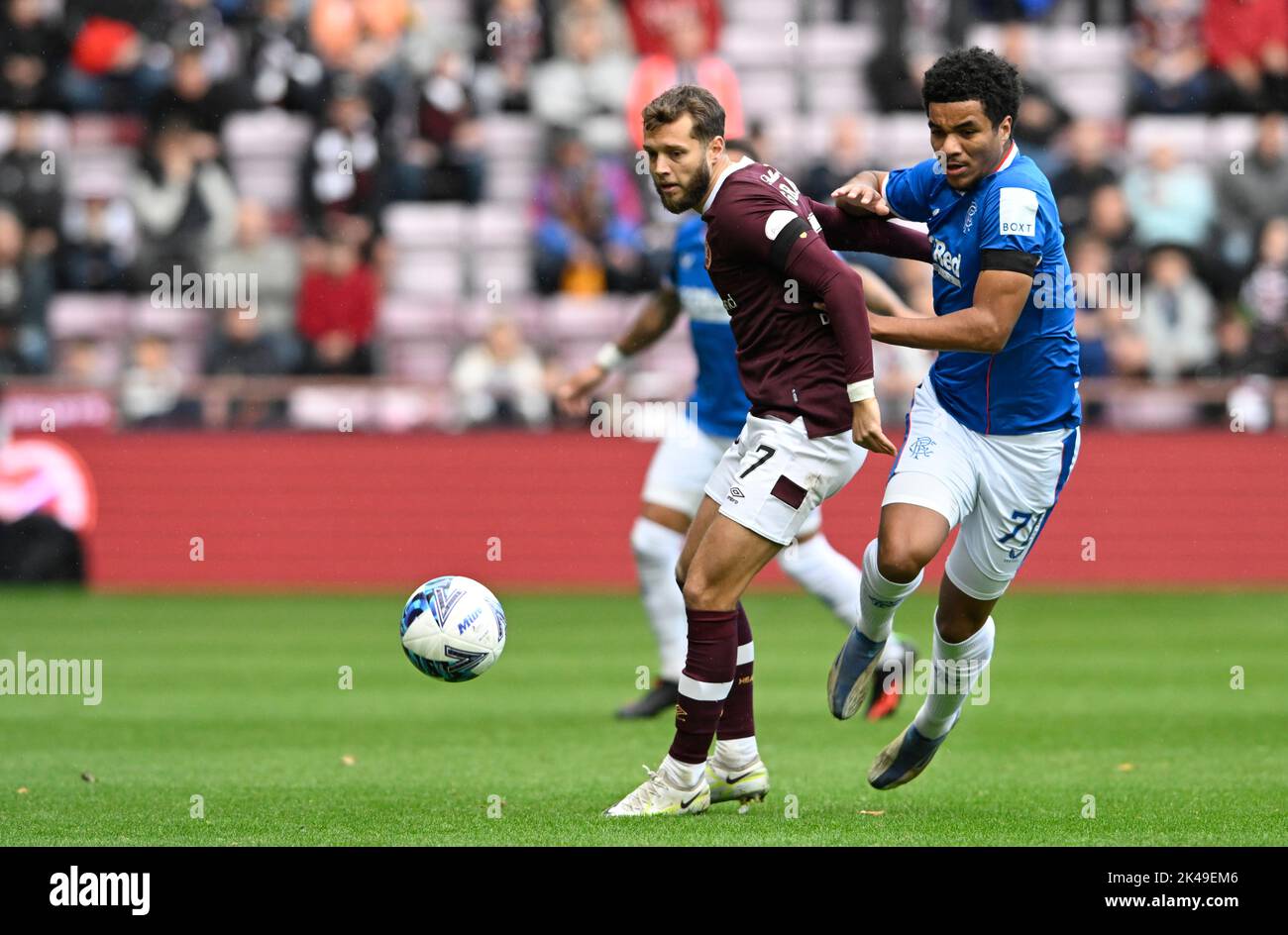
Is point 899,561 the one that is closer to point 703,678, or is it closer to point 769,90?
point 703,678

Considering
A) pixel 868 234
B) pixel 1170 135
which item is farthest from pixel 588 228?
pixel 868 234

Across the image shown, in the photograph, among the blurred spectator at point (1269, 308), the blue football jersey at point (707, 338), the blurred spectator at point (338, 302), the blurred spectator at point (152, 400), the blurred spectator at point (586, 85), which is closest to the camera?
the blue football jersey at point (707, 338)

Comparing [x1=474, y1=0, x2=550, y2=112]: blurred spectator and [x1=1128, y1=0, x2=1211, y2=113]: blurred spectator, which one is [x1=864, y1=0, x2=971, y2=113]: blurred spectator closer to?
[x1=1128, y1=0, x2=1211, y2=113]: blurred spectator

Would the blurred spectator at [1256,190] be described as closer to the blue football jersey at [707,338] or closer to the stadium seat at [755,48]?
the stadium seat at [755,48]

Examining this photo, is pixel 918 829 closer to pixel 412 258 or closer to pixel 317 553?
pixel 317 553

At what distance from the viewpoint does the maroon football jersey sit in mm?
6766

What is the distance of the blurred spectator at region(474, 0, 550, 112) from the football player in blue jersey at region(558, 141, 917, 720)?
1091cm

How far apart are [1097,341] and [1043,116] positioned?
2.69 metres

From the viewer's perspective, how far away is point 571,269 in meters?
18.9

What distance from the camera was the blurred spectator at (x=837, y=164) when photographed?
17641 millimetres

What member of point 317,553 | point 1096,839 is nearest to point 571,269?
point 317,553

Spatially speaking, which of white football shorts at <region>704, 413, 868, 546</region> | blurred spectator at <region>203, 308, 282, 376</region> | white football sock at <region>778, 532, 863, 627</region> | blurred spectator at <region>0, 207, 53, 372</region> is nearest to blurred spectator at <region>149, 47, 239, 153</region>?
blurred spectator at <region>0, 207, 53, 372</region>

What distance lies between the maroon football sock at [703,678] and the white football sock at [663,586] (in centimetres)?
310

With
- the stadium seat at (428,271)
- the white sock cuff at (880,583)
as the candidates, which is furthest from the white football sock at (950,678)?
the stadium seat at (428,271)
